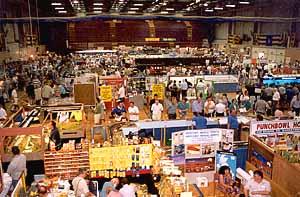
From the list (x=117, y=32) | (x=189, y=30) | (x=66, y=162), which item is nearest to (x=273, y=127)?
(x=66, y=162)

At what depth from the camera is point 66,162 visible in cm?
850

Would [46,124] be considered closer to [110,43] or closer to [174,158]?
[174,158]

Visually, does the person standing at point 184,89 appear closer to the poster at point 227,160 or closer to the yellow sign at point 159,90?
the yellow sign at point 159,90

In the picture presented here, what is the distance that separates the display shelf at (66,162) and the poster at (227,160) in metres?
3.35

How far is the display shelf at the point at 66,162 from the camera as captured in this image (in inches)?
332

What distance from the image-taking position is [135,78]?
1831 cm

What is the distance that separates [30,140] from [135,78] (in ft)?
29.6

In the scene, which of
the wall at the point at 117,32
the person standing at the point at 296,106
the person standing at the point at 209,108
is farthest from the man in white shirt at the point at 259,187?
the wall at the point at 117,32

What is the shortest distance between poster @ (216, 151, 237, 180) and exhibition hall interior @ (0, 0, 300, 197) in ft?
0.08

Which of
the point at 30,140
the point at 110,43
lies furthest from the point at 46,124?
the point at 110,43

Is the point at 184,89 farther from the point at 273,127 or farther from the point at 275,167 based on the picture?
the point at 275,167

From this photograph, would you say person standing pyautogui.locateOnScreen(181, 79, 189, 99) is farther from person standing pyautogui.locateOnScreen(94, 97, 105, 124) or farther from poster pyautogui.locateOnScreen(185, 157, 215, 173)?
poster pyautogui.locateOnScreen(185, 157, 215, 173)

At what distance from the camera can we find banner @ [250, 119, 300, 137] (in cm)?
967

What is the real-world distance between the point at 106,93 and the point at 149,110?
7.54 feet
